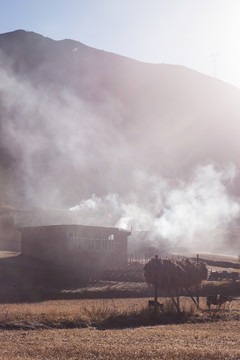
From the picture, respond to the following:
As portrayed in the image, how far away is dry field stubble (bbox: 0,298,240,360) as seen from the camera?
10.9 meters

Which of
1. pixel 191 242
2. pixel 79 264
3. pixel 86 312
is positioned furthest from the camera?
pixel 191 242

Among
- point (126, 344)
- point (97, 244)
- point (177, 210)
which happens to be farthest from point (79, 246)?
point (177, 210)

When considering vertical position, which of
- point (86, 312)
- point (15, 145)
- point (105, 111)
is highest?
point (105, 111)

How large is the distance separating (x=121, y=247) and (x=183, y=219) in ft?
116

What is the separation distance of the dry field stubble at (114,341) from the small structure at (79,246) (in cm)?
2006

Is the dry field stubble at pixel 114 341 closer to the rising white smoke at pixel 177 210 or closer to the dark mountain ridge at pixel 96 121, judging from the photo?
the rising white smoke at pixel 177 210

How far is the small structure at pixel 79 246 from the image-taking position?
1526 inches

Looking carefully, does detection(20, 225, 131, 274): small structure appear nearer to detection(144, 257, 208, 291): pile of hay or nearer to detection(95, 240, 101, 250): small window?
detection(95, 240, 101, 250): small window

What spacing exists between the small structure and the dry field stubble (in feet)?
65.8

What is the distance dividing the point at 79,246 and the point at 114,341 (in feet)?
88.3

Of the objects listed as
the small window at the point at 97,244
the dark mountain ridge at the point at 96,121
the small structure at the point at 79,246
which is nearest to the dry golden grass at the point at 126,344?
the small structure at the point at 79,246

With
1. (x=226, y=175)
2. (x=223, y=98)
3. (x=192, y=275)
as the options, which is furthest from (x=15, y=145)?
(x=192, y=275)

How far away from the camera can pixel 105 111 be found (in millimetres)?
145750

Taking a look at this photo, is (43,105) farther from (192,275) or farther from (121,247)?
(192,275)
